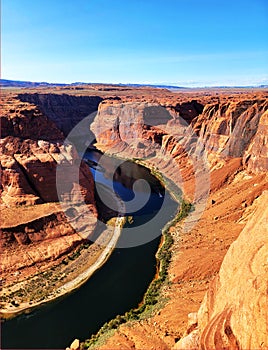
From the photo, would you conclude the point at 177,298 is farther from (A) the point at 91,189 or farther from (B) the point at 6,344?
(A) the point at 91,189

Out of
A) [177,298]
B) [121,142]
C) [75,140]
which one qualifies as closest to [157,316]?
[177,298]

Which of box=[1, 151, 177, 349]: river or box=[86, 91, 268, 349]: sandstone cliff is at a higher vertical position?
box=[86, 91, 268, 349]: sandstone cliff

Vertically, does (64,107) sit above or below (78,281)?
above

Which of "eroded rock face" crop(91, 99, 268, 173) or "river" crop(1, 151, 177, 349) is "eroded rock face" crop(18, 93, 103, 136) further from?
"river" crop(1, 151, 177, 349)

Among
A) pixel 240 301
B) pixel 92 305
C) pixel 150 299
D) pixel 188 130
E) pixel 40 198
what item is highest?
pixel 188 130

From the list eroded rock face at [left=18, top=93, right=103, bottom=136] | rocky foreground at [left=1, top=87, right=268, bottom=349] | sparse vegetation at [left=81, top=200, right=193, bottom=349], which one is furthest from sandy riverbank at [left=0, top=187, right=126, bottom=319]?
eroded rock face at [left=18, top=93, right=103, bottom=136]

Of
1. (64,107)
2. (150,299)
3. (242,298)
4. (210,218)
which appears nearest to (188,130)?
(210,218)

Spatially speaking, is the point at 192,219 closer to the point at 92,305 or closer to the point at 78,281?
the point at 78,281
